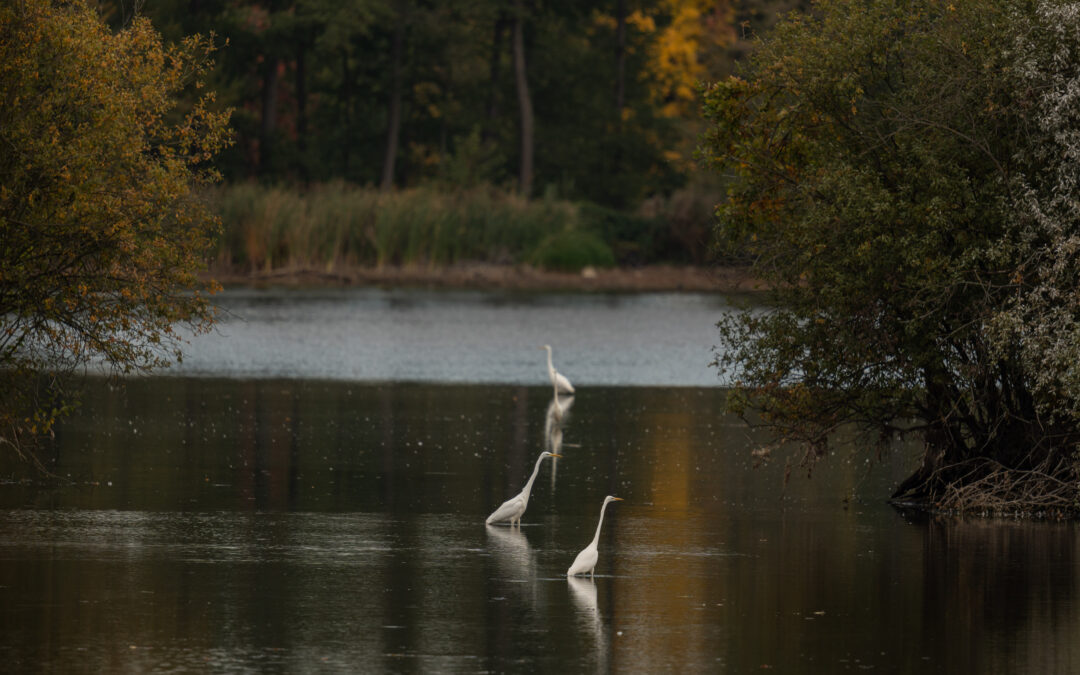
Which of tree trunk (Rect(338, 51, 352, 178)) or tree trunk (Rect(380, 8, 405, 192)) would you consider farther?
tree trunk (Rect(338, 51, 352, 178))

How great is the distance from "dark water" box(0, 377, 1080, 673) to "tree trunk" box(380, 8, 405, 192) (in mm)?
46829

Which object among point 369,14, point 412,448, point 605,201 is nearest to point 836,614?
point 412,448

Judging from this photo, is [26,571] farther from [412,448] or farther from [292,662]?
[412,448]

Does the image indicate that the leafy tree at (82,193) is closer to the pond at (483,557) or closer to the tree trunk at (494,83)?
the pond at (483,557)

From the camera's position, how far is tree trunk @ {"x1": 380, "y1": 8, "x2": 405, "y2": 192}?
67.4m

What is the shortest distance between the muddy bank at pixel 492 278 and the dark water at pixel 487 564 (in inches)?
1308

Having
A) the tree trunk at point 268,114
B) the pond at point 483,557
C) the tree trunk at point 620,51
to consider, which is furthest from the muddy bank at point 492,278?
the pond at point 483,557

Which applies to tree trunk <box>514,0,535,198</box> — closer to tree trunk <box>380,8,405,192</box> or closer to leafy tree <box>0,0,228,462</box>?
tree trunk <box>380,8,405,192</box>

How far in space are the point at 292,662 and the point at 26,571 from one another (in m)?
3.35

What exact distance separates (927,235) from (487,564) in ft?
16.5

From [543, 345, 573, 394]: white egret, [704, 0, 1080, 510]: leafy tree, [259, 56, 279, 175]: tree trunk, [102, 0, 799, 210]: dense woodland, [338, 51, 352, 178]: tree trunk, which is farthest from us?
[338, 51, 352, 178]: tree trunk

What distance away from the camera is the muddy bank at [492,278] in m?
55.7

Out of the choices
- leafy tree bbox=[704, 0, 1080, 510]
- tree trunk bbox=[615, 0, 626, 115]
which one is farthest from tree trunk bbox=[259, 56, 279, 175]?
leafy tree bbox=[704, 0, 1080, 510]

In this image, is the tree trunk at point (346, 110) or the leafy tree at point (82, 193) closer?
the leafy tree at point (82, 193)
